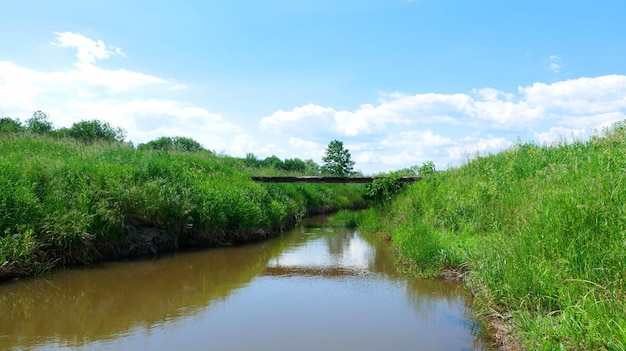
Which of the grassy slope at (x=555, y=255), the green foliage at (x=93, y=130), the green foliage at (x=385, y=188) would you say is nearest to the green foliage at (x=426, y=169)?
the green foliage at (x=385, y=188)

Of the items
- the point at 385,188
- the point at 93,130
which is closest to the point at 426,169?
the point at 385,188

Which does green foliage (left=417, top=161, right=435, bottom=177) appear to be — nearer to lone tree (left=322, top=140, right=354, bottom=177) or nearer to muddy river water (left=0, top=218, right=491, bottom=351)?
muddy river water (left=0, top=218, right=491, bottom=351)

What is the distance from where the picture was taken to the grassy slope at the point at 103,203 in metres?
9.21

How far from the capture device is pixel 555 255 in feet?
17.7

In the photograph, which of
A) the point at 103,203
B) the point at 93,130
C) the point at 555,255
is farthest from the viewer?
the point at 93,130

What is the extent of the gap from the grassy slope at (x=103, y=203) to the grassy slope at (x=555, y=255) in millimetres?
6447

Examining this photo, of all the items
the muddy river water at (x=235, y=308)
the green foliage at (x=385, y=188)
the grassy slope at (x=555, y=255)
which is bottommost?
the muddy river water at (x=235, y=308)

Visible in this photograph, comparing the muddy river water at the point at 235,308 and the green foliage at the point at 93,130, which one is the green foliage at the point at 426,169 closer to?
the muddy river water at the point at 235,308

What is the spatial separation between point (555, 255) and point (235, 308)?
15.5 ft

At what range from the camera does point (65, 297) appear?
7.96 meters

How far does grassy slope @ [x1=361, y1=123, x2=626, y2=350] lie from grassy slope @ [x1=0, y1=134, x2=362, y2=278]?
6.45 m

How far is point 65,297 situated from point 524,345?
7.33 meters

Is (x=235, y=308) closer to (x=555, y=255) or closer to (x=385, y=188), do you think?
(x=555, y=255)

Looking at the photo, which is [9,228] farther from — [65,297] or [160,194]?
[160,194]
